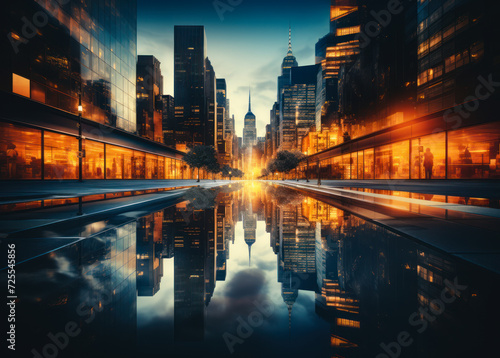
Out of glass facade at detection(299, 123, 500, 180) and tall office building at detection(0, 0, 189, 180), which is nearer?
glass facade at detection(299, 123, 500, 180)

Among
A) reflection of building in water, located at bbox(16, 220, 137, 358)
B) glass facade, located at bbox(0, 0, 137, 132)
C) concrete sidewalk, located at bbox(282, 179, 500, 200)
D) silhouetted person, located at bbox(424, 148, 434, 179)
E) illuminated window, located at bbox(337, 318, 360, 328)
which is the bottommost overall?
illuminated window, located at bbox(337, 318, 360, 328)

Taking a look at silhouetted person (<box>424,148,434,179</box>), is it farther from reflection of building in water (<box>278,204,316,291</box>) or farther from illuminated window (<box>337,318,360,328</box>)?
illuminated window (<box>337,318,360,328</box>)

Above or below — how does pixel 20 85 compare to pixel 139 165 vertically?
above

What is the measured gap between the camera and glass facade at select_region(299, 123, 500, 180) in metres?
15.7

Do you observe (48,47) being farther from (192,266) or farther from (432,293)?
(432,293)

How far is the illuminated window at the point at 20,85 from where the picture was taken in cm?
1841

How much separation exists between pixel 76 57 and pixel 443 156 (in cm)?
3824

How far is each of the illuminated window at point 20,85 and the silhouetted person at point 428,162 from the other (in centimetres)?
3538

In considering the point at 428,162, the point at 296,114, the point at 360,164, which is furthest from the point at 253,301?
the point at 296,114

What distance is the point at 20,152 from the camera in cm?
1741

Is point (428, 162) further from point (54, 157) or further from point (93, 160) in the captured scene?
point (93, 160)

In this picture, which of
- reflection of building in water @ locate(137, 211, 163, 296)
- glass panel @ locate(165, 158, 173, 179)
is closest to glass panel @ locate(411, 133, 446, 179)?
reflection of building in water @ locate(137, 211, 163, 296)

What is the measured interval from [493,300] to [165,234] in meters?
6.90

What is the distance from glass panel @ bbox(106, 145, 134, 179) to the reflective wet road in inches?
Result: 1019
